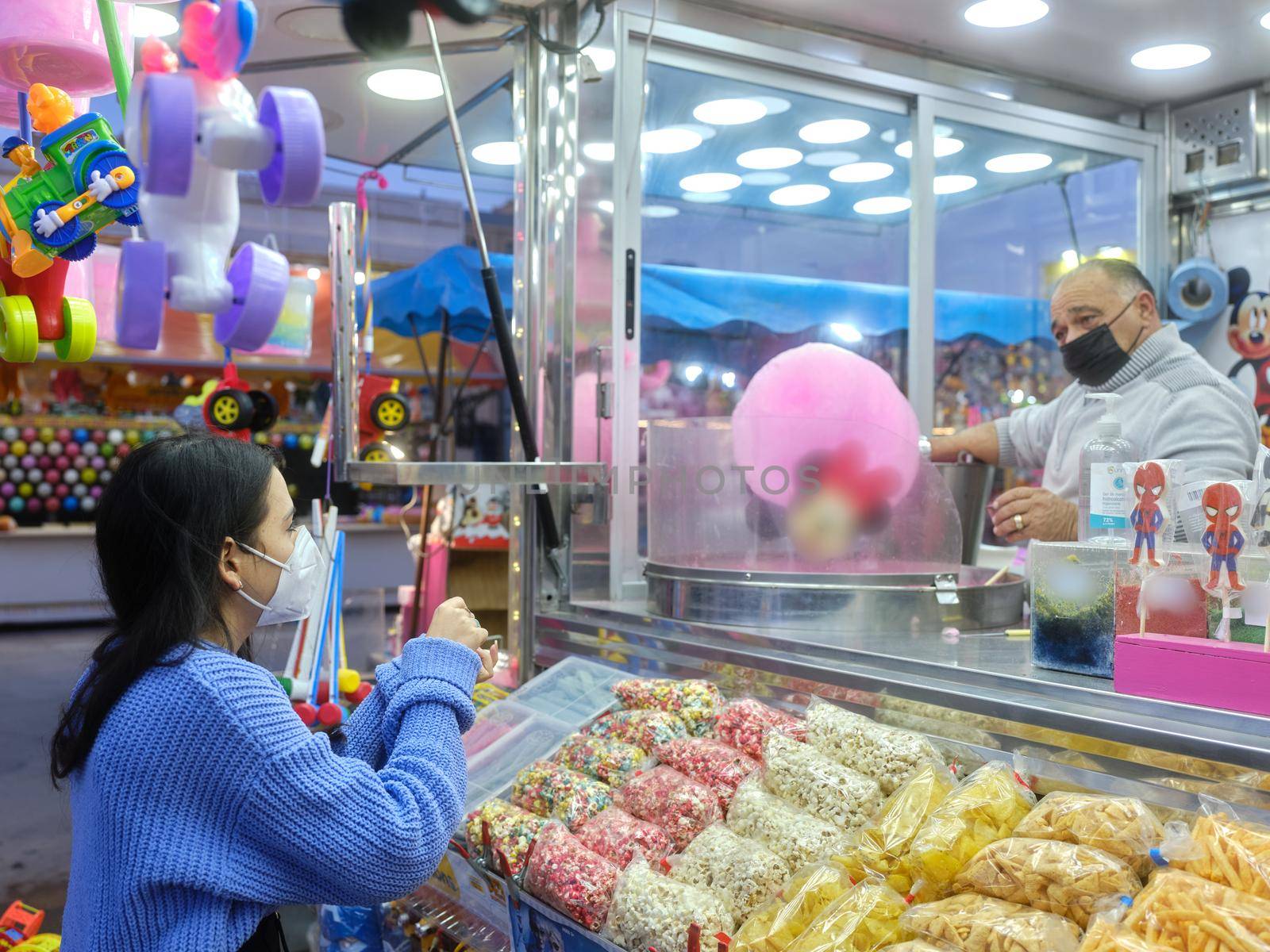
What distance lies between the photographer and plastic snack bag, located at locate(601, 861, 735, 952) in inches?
56.9

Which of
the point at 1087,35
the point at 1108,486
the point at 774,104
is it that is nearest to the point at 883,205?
the point at 774,104

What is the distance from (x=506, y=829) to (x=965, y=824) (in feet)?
2.48

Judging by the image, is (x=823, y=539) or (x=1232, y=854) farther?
(x=823, y=539)

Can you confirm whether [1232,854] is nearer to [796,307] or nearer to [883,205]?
[796,307]

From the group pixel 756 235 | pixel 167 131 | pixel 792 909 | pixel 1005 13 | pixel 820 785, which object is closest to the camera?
pixel 167 131

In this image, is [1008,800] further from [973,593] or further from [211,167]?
[211,167]

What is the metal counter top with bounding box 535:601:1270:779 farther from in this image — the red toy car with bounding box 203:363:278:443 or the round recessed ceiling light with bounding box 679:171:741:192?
the round recessed ceiling light with bounding box 679:171:741:192

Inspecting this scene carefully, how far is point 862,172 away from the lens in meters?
3.66

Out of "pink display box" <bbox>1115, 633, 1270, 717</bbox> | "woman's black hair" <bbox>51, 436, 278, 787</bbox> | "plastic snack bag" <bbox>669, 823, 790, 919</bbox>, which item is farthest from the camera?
"plastic snack bag" <bbox>669, 823, 790, 919</bbox>

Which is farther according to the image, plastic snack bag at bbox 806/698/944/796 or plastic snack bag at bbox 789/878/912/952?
plastic snack bag at bbox 806/698/944/796

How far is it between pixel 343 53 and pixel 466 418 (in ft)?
23.6

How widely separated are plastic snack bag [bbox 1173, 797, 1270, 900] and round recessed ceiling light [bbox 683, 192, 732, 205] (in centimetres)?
245

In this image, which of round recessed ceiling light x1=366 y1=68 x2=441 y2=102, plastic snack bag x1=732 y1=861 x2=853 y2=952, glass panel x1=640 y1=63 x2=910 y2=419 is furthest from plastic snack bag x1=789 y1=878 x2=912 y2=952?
round recessed ceiling light x1=366 y1=68 x2=441 y2=102

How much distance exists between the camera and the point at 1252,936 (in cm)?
109
